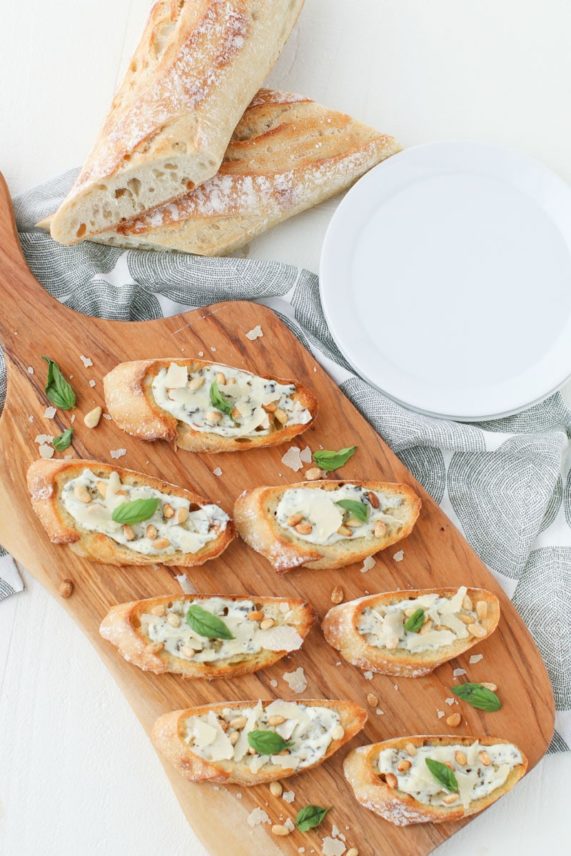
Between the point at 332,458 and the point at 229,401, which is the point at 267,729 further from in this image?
the point at 229,401

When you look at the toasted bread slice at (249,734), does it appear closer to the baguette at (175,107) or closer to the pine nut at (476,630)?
the pine nut at (476,630)

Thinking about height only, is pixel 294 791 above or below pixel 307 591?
below

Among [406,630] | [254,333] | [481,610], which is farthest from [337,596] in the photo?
[254,333]

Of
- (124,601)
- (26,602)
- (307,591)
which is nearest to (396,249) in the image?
(307,591)

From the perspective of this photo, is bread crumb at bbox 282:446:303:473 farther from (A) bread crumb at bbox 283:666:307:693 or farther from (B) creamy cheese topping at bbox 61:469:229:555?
(A) bread crumb at bbox 283:666:307:693

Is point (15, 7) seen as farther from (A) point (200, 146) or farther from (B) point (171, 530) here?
(B) point (171, 530)

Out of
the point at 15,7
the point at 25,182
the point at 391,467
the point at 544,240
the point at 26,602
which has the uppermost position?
the point at 15,7

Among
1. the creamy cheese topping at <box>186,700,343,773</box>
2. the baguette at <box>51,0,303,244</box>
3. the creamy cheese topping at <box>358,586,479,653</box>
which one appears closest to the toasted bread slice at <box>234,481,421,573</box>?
the creamy cheese topping at <box>358,586,479,653</box>
